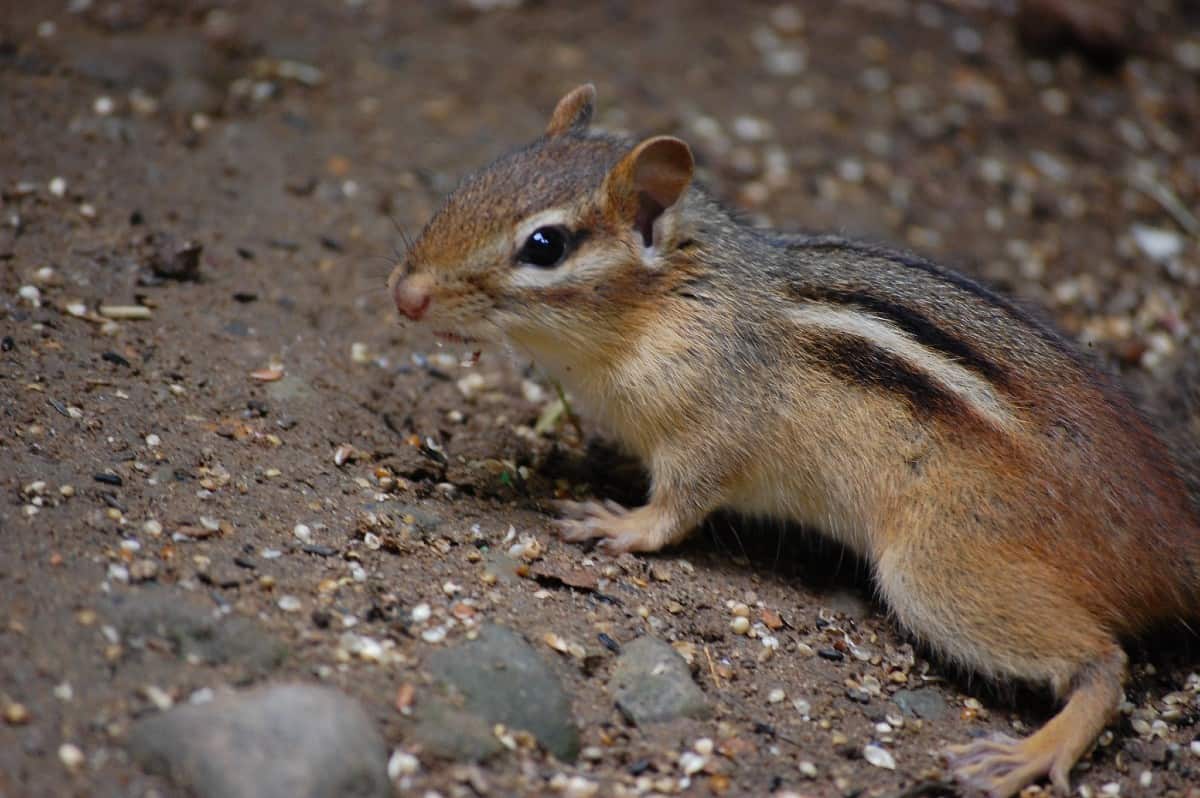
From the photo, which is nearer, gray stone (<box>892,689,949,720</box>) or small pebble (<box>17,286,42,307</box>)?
gray stone (<box>892,689,949,720</box>)

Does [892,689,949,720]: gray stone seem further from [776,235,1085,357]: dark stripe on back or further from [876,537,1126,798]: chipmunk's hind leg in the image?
[776,235,1085,357]: dark stripe on back

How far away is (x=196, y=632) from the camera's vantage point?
3.57 m

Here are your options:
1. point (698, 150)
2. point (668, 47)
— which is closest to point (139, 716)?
point (698, 150)

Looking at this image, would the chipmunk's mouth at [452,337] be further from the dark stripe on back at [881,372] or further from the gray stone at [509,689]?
the dark stripe on back at [881,372]

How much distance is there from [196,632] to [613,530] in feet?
5.44

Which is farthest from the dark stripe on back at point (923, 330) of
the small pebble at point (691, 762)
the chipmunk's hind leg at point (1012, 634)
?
the small pebble at point (691, 762)

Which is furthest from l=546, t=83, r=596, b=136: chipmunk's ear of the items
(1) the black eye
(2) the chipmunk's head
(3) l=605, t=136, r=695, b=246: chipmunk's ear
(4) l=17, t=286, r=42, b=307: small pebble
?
(4) l=17, t=286, r=42, b=307: small pebble

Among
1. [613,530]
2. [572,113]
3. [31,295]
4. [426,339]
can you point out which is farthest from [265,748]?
[572,113]

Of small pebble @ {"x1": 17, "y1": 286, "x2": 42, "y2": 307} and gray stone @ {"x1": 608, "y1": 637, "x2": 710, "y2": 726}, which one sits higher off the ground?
small pebble @ {"x1": 17, "y1": 286, "x2": 42, "y2": 307}

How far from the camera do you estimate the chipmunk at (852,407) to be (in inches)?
166

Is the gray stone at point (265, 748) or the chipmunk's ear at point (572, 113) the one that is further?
the chipmunk's ear at point (572, 113)

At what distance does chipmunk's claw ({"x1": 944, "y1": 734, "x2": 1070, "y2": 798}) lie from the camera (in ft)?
12.8

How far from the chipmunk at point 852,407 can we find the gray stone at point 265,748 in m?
1.50

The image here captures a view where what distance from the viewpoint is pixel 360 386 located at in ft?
17.1
